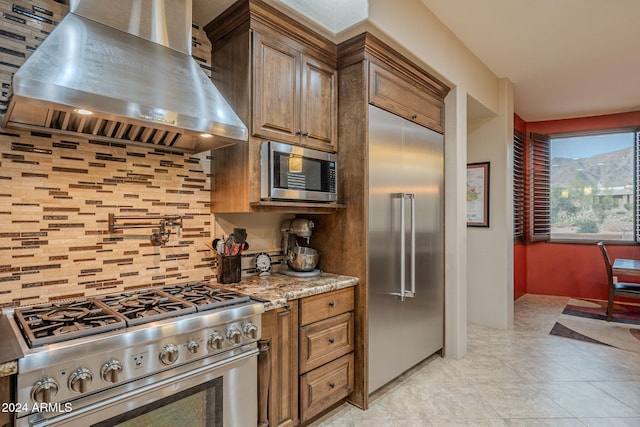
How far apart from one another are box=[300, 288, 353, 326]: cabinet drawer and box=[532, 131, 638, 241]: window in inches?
183

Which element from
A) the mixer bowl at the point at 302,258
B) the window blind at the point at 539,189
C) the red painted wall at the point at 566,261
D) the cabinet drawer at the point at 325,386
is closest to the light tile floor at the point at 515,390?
the cabinet drawer at the point at 325,386

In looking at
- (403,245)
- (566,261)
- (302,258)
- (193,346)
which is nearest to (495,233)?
(403,245)

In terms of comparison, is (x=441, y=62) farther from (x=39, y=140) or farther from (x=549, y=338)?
(x=549, y=338)

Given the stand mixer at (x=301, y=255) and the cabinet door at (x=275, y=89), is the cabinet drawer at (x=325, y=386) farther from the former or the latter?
the cabinet door at (x=275, y=89)

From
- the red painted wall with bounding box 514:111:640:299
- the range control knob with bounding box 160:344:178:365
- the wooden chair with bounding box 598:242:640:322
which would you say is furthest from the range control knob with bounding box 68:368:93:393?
the red painted wall with bounding box 514:111:640:299

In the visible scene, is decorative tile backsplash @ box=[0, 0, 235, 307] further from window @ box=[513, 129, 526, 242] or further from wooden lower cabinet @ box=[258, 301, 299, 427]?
window @ box=[513, 129, 526, 242]

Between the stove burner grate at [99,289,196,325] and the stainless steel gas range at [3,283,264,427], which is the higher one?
the stove burner grate at [99,289,196,325]

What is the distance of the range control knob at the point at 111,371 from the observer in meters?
1.24

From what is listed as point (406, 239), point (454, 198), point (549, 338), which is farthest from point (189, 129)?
point (549, 338)

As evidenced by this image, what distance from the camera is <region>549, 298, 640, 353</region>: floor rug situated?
367 centimetres

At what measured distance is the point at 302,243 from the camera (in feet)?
8.55

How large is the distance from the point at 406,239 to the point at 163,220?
5.62ft

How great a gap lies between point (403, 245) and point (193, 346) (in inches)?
65.6

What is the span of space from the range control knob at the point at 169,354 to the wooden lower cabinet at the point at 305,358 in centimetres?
47
